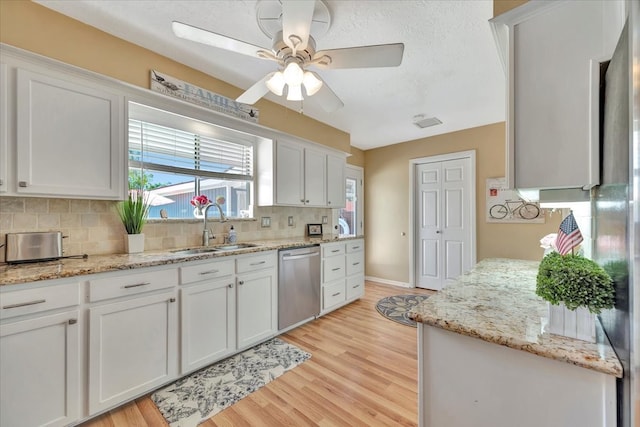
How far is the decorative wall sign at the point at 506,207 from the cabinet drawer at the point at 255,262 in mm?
3200

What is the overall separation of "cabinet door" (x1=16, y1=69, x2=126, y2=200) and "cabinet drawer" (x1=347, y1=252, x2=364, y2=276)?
264 cm

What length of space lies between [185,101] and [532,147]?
8.19 ft

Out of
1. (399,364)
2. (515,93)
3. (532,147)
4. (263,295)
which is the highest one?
(515,93)

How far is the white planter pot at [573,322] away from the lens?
32.6 inches

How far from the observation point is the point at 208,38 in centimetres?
147

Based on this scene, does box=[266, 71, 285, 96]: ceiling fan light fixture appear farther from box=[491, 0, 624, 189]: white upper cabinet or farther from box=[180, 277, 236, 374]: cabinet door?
box=[180, 277, 236, 374]: cabinet door

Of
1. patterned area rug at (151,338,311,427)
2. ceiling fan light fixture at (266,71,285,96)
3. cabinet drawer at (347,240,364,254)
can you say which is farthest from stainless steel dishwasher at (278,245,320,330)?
ceiling fan light fixture at (266,71,285,96)

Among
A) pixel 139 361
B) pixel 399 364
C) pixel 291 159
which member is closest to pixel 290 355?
pixel 399 364

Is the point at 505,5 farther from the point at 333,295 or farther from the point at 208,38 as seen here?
the point at 333,295

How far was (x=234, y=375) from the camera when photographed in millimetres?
2029

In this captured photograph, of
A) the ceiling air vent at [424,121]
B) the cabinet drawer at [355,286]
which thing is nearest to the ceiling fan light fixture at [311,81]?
the ceiling air vent at [424,121]

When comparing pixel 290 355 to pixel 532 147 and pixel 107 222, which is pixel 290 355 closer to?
pixel 107 222

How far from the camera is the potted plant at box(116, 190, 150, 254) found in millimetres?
2070

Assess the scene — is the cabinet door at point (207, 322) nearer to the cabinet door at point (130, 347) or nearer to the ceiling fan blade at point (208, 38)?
the cabinet door at point (130, 347)
